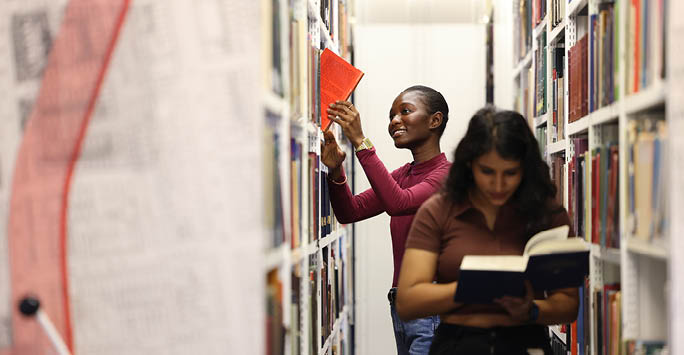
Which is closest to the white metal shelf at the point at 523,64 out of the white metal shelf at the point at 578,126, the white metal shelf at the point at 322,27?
the white metal shelf at the point at 322,27

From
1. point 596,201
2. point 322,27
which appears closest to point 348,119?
point 322,27

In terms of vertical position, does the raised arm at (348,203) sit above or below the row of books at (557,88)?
below

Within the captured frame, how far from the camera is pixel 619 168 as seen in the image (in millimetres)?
2078

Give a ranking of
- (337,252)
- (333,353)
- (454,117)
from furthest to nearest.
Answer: (454,117)
(337,252)
(333,353)

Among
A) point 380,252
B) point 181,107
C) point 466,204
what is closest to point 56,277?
point 181,107

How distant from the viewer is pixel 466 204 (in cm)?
196

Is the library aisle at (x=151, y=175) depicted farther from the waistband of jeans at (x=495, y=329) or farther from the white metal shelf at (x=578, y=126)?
the white metal shelf at (x=578, y=126)

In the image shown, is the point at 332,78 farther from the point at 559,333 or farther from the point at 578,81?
the point at 559,333

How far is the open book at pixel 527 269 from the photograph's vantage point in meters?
1.73

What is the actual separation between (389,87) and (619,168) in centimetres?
272

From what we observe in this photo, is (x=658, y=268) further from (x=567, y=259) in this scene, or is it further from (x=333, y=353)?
(x=333, y=353)

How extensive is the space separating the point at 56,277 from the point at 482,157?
3.34ft

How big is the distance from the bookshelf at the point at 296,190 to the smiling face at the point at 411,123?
292 mm

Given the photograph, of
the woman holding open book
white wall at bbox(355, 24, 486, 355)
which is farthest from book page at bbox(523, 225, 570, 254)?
white wall at bbox(355, 24, 486, 355)
